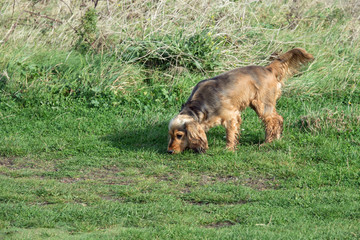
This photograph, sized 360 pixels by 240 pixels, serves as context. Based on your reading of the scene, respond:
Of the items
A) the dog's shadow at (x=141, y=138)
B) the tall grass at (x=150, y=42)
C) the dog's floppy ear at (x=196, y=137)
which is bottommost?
the dog's shadow at (x=141, y=138)

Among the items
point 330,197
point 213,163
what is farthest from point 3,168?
point 330,197

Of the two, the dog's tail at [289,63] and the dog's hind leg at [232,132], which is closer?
the dog's hind leg at [232,132]

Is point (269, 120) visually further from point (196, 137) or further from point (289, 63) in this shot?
point (196, 137)

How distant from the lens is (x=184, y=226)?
4988 mm

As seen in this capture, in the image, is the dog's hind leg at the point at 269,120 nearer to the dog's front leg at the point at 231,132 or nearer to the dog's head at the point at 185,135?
the dog's front leg at the point at 231,132

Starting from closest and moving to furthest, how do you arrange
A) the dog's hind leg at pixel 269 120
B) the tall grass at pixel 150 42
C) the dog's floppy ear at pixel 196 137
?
1. the dog's floppy ear at pixel 196 137
2. the dog's hind leg at pixel 269 120
3. the tall grass at pixel 150 42

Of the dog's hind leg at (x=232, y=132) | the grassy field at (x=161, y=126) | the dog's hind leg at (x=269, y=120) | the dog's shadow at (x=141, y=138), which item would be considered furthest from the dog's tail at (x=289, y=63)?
the dog's shadow at (x=141, y=138)

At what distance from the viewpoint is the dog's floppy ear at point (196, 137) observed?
7.62m

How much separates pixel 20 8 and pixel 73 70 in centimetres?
324

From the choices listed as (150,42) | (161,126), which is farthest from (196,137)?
(150,42)

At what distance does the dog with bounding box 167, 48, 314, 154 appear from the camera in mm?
7699

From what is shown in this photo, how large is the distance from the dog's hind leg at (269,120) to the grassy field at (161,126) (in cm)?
19

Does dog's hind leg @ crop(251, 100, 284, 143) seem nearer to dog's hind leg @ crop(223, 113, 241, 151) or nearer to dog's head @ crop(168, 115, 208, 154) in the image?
dog's hind leg @ crop(223, 113, 241, 151)

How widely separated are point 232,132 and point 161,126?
149cm
